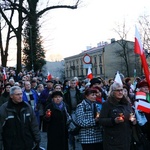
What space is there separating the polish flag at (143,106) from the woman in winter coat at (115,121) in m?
0.66

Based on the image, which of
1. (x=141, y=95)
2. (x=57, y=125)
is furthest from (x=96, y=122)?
(x=57, y=125)

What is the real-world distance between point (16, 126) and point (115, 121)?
5.59ft

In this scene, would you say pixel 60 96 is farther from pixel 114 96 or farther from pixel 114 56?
pixel 114 56

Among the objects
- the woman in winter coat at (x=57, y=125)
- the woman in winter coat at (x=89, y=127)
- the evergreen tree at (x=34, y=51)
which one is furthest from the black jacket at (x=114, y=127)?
the evergreen tree at (x=34, y=51)

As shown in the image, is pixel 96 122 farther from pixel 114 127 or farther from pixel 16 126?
pixel 16 126

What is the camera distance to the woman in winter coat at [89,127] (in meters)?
5.43

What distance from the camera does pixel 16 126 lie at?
17.3ft

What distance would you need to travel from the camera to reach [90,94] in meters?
5.64

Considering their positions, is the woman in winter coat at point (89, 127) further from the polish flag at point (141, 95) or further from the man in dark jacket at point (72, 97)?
the man in dark jacket at point (72, 97)

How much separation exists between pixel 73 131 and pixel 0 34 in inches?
1025

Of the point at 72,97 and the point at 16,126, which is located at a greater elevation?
the point at 72,97

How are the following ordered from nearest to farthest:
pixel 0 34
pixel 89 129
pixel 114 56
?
1. pixel 89 129
2. pixel 0 34
3. pixel 114 56

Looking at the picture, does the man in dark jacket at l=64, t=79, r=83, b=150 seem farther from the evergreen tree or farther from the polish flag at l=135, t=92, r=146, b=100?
the evergreen tree

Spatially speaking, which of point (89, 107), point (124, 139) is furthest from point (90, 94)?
point (124, 139)
